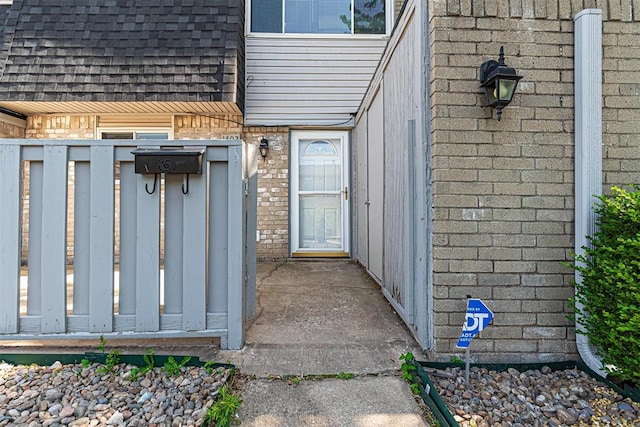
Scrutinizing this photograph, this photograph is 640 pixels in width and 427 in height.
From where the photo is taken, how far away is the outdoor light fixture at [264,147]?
18.7 ft

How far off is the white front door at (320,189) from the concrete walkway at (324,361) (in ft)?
7.42

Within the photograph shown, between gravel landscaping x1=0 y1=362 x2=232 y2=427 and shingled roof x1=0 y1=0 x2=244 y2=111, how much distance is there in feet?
12.5

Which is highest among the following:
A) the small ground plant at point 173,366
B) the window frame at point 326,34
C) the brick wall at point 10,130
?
the window frame at point 326,34

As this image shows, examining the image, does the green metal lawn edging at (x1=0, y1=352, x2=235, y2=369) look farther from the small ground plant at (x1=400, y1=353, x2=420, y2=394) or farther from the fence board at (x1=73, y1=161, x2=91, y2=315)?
the small ground plant at (x1=400, y1=353, x2=420, y2=394)

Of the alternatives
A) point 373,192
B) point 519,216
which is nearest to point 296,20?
point 373,192

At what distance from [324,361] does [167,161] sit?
170cm

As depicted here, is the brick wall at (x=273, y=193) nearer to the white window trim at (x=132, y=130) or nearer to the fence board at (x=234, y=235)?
the white window trim at (x=132, y=130)

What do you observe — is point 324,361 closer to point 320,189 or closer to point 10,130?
point 320,189

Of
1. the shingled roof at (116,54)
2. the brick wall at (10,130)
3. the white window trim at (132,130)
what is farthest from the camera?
the white window trim at (132,130)

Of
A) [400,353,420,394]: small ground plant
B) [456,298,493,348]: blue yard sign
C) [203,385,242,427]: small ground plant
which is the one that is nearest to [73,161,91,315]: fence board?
[203,385,242,427]: small ground plant

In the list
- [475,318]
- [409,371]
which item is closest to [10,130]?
[409,371]

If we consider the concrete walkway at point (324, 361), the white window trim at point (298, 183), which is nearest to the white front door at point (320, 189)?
the white window trim at point (298, 183)

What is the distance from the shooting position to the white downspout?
220 centimetres

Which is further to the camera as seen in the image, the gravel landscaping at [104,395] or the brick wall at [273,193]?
the brick wall at [273,193]
